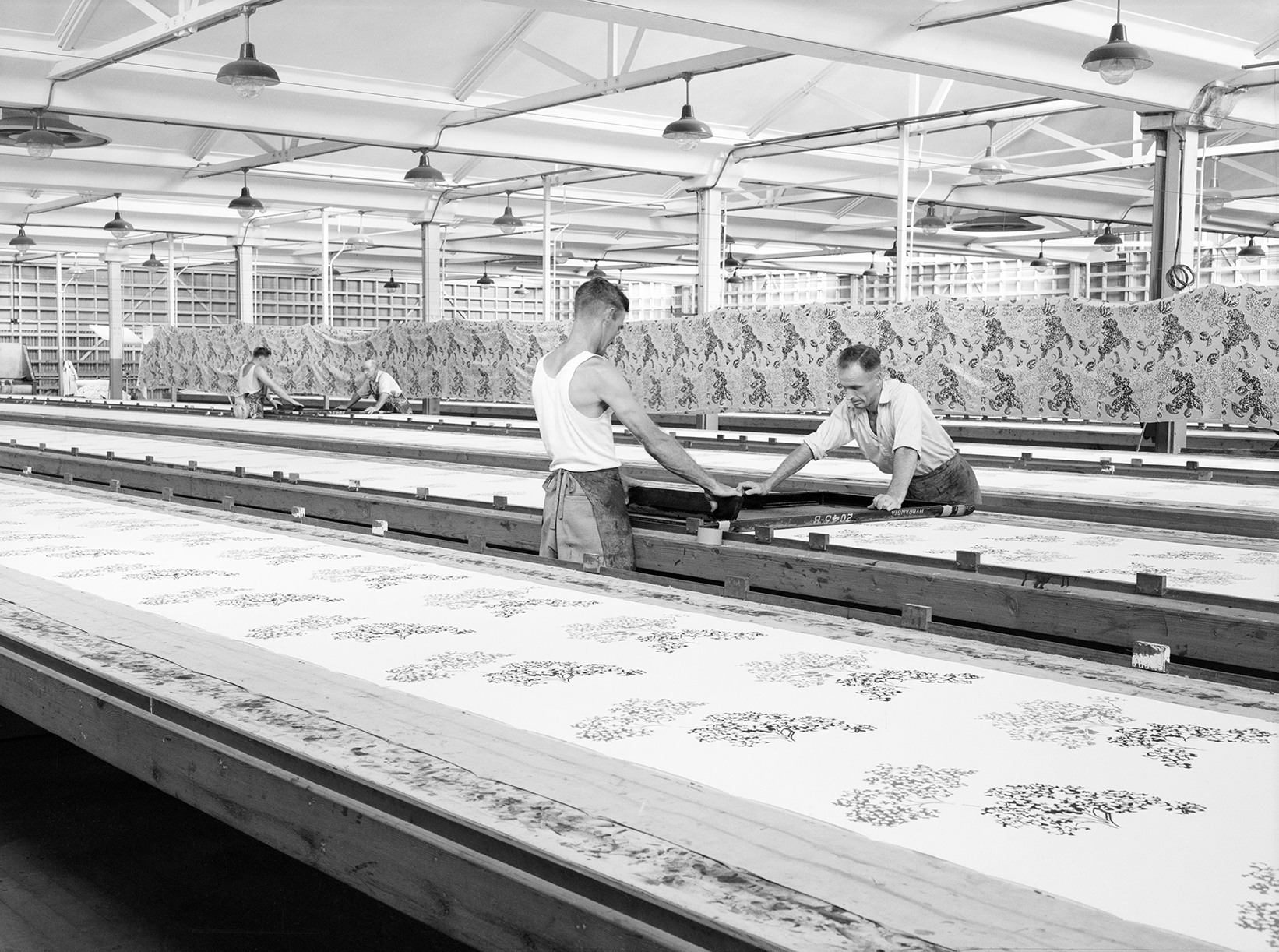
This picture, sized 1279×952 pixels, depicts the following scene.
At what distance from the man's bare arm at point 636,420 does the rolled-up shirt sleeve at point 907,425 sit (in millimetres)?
1063

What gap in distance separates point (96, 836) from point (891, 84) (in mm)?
12172

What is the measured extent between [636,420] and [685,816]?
3177 mm

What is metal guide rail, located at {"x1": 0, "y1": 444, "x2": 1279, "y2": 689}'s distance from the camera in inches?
147

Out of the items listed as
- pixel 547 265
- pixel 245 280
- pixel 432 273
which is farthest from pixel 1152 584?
pixel 245 280

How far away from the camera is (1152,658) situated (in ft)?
10.5

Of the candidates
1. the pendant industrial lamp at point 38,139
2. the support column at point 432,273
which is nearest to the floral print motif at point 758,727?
the pendant industrial lamp at point 38,139

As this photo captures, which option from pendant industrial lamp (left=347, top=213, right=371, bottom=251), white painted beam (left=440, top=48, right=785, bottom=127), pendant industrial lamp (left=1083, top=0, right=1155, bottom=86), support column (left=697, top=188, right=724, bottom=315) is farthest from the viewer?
pendant industrial lamp (left=347, top=213, right=371, bottom=251)

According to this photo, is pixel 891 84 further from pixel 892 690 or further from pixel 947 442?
pixel 892 690

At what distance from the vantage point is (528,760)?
8.00 feet

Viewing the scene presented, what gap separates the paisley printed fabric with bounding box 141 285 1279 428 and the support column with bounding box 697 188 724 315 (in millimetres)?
983

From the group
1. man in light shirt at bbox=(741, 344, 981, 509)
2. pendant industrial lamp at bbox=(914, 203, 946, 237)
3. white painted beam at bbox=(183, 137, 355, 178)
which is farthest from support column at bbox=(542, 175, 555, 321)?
man in light shirt at bbox=(741, 344, 981, 509)

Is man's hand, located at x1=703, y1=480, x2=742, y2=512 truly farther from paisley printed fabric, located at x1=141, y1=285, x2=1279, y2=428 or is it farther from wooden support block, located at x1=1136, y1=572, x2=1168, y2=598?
paisley printed fabric, located at x1=141, y1=285, x2=1279, y2=428

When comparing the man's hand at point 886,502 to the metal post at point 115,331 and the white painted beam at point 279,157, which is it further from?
the metal post at point 115,331

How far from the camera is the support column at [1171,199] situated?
1254 centimetres
